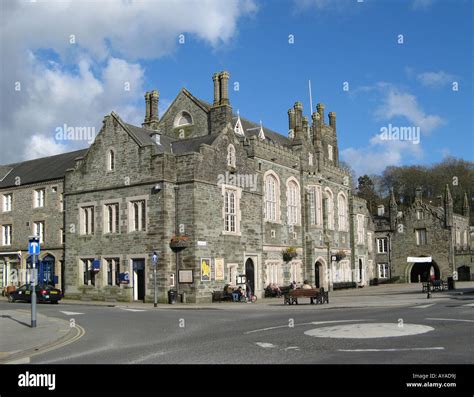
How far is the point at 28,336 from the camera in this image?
17.2 meters

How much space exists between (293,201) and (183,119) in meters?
10.8

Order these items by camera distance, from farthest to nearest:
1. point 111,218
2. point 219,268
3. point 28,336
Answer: point 111,218, point 219,268, point 28,336

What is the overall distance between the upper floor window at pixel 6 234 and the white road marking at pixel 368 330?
37470 mm

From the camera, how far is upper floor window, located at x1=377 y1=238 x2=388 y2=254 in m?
64.1

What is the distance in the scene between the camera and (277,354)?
12.5 metres

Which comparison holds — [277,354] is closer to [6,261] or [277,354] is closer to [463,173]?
[6,261]

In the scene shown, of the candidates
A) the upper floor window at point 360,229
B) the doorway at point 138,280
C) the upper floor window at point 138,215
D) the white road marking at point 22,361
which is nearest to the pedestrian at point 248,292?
the doorway at point 138,280

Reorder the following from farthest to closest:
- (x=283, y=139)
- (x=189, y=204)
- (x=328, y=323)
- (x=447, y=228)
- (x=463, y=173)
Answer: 1. (x=463, y=173)
2. (x=447, y=228)
3. (x=283, y=139)
4. (x=189, y=204)
5. (x=328, y=323)

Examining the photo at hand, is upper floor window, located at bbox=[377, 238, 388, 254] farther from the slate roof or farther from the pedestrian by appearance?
the slate roof

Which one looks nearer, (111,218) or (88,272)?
(111,218)

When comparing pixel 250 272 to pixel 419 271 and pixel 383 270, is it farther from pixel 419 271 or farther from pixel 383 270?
pixel 419 271

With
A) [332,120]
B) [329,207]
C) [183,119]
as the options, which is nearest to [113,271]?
[183,119]
